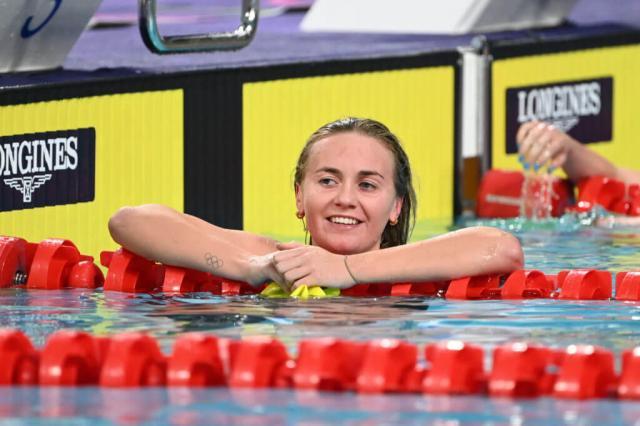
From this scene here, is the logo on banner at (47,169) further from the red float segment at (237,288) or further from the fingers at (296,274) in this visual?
the fingers at (296,274)

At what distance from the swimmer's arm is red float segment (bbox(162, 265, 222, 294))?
4 centimetres

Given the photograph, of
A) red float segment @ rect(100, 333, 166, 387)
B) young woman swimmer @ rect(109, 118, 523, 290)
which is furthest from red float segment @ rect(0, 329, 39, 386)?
young woman swimmer @ rect(109, 118, 523, 290)

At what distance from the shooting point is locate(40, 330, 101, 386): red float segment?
136 inches

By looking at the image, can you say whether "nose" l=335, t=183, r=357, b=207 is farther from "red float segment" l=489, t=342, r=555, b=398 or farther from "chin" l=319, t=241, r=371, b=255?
"red float segment" l=489, t=342, r=555, b=398

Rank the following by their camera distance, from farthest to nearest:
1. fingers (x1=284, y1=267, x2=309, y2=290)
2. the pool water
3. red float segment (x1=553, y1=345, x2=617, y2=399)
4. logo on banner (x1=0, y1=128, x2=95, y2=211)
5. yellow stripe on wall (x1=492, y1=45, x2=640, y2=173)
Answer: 1. yellow stripe on wall (x1=492, y1=45, x2=640, y2=173)
2. logo on banner (x1=0, y1=128, x2=95, y2=211)
3. fingers (x1=284, y1=267, x2=309, y2=290)
4. red float segment (x1=553, y1=345, x2=617, y2=399)
5. the pool water

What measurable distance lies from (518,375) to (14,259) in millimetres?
1872

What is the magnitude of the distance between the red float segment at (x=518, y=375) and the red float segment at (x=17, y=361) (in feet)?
2.94

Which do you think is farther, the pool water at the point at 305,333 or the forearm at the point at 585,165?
the forearm at the point at 585,165

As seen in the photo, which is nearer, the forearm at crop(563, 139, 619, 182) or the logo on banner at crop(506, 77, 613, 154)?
the forearm at crop(563, 139, 619, 182)

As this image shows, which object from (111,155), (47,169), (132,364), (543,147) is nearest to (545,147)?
(543,147)

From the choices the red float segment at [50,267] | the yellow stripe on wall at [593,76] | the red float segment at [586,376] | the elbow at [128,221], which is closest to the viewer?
the red float segment at [586,376]

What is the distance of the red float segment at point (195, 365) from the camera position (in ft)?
11.2

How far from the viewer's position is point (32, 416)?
312 centimetres

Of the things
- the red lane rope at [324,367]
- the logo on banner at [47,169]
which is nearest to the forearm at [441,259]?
the red lane rope at [324,367]
